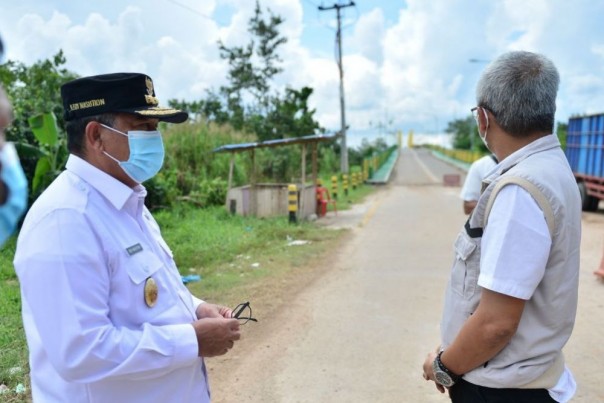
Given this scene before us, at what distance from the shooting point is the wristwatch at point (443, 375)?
189 centimetres

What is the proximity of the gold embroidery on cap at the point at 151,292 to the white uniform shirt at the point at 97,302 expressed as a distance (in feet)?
0.05

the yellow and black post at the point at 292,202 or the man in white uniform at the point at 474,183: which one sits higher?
the man in white uniform at the point at 474,183

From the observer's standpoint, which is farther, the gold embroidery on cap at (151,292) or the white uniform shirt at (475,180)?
the white uniform shirt at (475,180)

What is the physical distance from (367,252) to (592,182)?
834 cm

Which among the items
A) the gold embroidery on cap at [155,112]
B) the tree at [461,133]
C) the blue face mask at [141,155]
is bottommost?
the tree at [461,133]

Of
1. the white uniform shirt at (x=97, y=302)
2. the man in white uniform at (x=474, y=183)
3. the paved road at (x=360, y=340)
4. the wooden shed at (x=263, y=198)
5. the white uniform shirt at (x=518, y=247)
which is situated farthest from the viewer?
the wooden shed at (x=263, y=198)

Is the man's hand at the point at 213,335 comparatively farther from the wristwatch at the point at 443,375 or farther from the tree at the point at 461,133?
the tree at the point at 461,133

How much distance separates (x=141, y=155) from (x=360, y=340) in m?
3.44

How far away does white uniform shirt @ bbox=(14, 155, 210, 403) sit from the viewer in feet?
4.74

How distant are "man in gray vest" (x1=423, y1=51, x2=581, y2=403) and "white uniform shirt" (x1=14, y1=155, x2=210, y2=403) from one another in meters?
0.98

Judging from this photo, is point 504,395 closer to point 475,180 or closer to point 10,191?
point 10,191

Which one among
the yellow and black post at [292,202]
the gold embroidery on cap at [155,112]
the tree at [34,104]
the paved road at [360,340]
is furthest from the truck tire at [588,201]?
the gold embroidery on cap at [155,112]

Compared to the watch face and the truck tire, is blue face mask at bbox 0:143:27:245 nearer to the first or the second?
the watch face

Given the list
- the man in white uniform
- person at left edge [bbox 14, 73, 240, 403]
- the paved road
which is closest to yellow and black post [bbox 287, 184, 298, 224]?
the paved road
